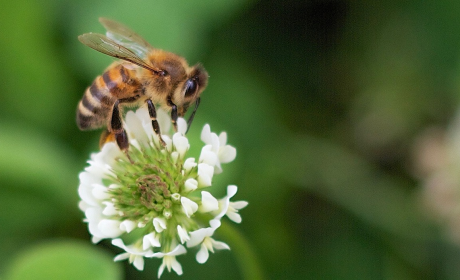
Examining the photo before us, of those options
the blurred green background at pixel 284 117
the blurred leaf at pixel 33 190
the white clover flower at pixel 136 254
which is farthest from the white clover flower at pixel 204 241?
the blurred leaf at pixel 33 190

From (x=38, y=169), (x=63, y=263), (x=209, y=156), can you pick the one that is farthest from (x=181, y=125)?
(x=38, y=169)

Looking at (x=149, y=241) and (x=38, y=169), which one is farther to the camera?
(x=38, y=169)

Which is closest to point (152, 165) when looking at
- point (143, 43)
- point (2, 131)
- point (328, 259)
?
point (143, 43)

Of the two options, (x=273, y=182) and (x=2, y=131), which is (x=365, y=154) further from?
(x=2, y=131)

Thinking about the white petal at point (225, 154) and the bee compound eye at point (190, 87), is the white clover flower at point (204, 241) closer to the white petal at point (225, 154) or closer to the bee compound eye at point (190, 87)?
the white petal at point (225, 154)

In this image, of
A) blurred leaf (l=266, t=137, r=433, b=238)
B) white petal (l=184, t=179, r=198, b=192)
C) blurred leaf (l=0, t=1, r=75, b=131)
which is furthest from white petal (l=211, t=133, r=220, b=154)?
blurred leaf (l=0, t=1, r=75, b=131)

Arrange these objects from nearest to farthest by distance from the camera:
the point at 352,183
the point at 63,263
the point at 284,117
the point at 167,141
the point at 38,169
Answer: the point at 167,141 → the point at 63,263 → the point at 38,169 → the point at 352,183 → the point at 284,117

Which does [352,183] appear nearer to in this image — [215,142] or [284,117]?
[284,117]
